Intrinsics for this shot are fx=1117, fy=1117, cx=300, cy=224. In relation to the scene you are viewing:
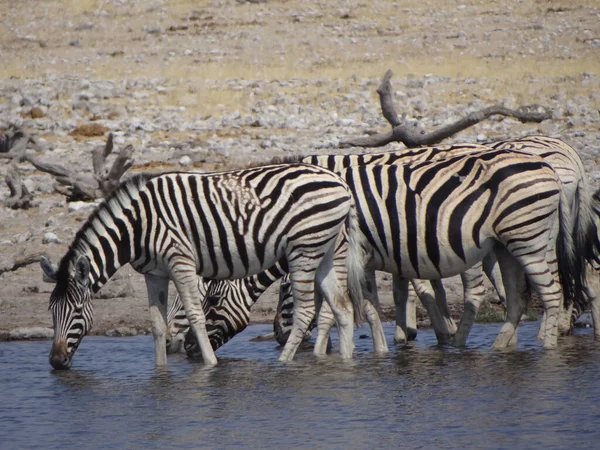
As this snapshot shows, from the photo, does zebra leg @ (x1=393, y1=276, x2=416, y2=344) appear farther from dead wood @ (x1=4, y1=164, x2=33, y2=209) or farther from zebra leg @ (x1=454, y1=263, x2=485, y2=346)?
dead wood @ (x1=4, y1=164, x2=33, y2=209)

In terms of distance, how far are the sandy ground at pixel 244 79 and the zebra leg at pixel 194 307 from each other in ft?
7.06

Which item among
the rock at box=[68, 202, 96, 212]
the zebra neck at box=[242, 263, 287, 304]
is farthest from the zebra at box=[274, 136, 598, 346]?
the rock at box=[68, 202, 96, 212]

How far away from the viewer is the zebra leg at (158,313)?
8.70 meters

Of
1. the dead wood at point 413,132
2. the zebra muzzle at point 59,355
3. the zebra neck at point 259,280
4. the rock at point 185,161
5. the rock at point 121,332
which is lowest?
the rock at point 121,332

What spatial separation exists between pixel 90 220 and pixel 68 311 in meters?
0.73

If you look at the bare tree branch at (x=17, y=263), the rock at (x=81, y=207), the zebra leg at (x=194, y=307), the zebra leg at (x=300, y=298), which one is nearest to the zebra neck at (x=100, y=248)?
the zebra leg at (x=194, y=307)

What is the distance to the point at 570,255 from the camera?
30.8 feet

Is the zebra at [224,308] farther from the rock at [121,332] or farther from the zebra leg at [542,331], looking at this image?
the zebra leg at [542,331]

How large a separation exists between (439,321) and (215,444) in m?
3.92

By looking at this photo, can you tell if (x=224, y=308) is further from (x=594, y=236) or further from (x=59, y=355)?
(x=594, y=236)

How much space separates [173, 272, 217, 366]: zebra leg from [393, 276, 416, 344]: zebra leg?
1.80 meters

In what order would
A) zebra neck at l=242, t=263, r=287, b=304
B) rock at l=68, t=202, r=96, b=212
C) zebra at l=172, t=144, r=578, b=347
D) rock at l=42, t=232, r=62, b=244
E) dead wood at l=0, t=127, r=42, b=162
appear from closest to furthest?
zebra at l=172, t=144, r=578, b=347 < zebra neck at l=242, t=263, r=287, b=304 < rock at l=42, t=232, r=62, b=244 < rock at l=68, t=202, r=96, b=212 < dead wood at l=0, t=127, r=42, b=162

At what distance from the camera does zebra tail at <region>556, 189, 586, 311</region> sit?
928cm

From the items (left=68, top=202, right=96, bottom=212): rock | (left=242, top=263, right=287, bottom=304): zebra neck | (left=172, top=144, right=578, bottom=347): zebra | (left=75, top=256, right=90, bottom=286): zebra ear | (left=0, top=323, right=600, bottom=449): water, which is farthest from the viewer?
(left=68, top=202, right=96, bottom=212): rock
